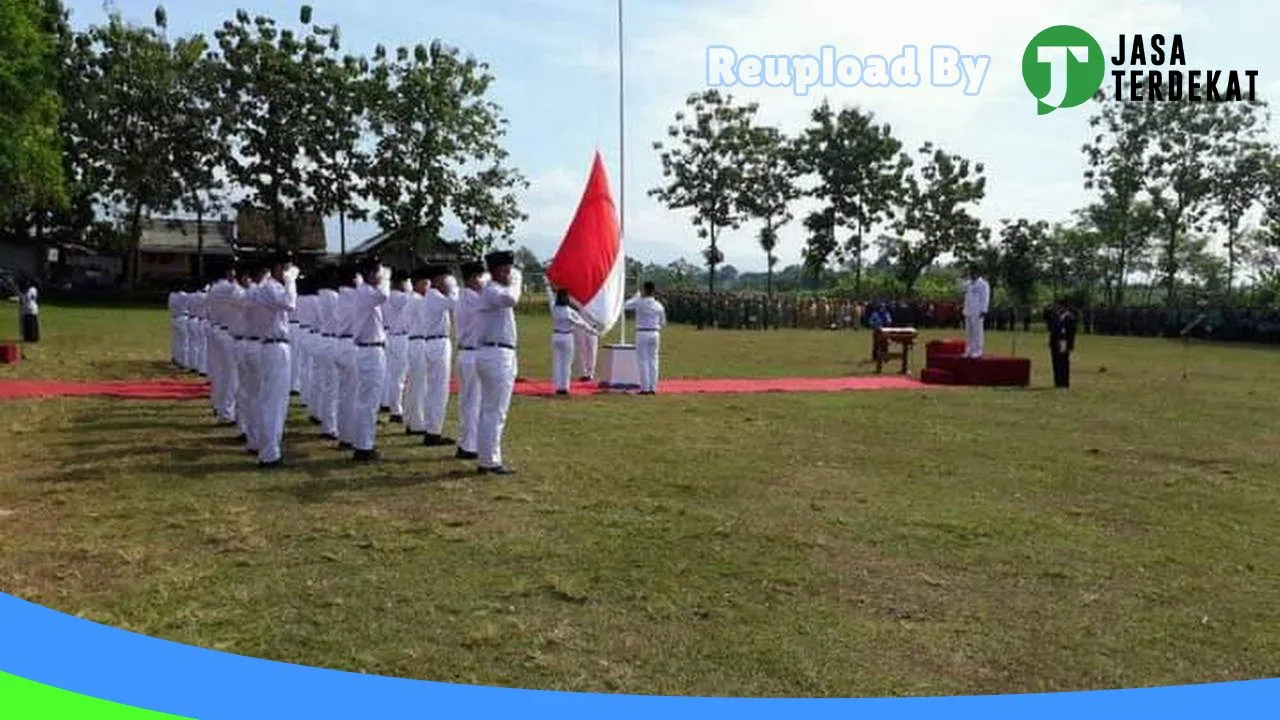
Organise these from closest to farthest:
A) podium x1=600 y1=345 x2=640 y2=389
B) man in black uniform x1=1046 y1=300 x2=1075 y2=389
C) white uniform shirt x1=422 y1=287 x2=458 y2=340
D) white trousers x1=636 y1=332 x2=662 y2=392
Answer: white uniform shirt x1=422 y1=287 x2=458 y2=340
white trousers x1=636 y1=332 x2=662 y2=392
podium x1=600 y1=345 x2=640 y2=389
man in black uniform x1=1046 y1=300 x2=1075 y2=389

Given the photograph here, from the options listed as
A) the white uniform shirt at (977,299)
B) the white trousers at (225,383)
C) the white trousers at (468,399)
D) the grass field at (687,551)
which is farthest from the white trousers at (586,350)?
the white trousers at (468,399)

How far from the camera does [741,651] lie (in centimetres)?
457

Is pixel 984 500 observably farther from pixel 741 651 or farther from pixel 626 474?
pixel 741 651

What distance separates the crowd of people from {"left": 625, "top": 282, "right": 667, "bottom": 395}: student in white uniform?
376cm

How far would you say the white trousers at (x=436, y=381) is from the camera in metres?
9.77

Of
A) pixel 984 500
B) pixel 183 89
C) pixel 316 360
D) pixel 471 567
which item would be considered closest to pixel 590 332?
pixel 316 360

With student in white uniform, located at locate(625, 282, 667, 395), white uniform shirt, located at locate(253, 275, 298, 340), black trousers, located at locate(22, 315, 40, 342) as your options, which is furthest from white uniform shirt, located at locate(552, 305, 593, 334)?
black trousers, located at locate(22, 315, 40, 342)

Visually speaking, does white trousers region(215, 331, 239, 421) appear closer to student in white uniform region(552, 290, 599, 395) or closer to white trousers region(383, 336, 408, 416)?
white trousers region(383, 336, 408, 416)

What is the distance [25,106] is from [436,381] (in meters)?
20.3

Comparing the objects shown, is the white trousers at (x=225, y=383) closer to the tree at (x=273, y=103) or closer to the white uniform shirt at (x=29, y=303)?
the white uniform shirt at (x=29, y=303)

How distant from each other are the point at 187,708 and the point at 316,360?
6.93 m

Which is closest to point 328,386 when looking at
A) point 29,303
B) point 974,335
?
point 974,335

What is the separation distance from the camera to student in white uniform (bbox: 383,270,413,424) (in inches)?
414

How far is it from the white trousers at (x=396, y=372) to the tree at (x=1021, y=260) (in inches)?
1381
